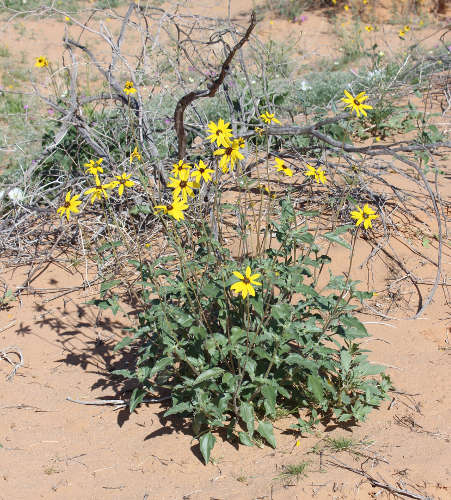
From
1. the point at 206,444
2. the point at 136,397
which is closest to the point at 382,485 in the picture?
the point at 206,444

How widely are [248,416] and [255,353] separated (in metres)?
0.27

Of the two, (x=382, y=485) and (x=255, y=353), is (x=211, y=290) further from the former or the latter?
(x=382, y=485)

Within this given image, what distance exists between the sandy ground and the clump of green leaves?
11cm

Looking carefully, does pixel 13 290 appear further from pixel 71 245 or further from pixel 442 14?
pixel 442 14

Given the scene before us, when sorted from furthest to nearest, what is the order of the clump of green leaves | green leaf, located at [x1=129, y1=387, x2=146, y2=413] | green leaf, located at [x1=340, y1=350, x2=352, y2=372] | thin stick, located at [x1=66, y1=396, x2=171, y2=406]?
thin stick, located at [x1=66, y1=396, x2=171, y2=406], green leaf, located at [x1=340, y1=350, x2=352, y2=372], green leaf, located at [x1=129, y1=387, x2=146, y2=413], the clump of green leaves

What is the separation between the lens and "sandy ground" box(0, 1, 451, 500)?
229 centimetres

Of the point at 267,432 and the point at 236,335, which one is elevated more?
the point at 236,335

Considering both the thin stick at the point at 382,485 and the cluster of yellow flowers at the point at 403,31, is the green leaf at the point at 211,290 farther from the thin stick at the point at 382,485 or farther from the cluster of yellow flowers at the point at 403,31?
the cluster of yellow flowers at the point at 403,31

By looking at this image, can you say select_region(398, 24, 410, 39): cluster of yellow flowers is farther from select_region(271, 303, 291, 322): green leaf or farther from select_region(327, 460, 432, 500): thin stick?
select_region(327, 460, 432, 500): thin stick

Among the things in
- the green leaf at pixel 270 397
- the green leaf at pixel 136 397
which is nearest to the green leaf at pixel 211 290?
the green leaf at pixel 270 397

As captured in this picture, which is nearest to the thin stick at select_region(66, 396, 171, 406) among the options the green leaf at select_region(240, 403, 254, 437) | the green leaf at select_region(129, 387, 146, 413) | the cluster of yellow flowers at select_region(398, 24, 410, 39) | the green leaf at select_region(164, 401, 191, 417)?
the green leaf at select_region(129, 387, 146, 413)

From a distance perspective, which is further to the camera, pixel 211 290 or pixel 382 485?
pixel 211 290

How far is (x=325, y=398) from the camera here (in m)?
2.65

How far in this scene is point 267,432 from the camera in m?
2.48
